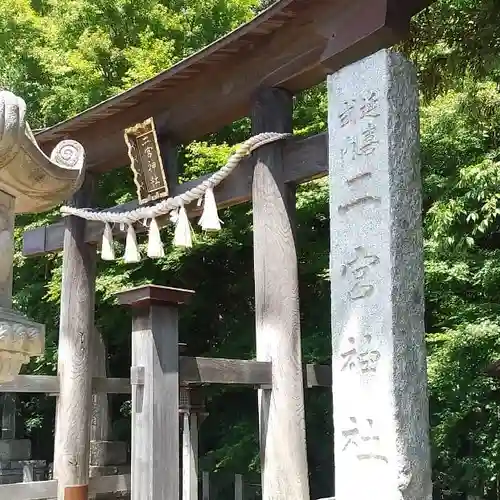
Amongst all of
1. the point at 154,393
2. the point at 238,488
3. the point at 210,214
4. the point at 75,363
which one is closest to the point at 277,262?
the point at 210,214

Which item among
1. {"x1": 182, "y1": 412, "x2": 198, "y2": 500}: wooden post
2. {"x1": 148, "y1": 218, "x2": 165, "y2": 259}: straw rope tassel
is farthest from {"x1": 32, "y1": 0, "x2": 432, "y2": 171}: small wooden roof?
{"x1": 182, "y1": 412, "x2": 198, "y2": 500}: wooden post

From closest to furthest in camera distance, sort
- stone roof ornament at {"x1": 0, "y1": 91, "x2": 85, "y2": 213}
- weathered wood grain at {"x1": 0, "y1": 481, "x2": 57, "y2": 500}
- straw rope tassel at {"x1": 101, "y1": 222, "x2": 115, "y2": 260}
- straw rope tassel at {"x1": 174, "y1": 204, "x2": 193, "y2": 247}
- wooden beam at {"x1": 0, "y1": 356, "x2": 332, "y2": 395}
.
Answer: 1. stone roof ornament at {"x1": 0, "y1": 91, "x2": 85, "y2": 213}
2. wooden beam at {"x1": 0, "y1": 356, "x2": 332, "y2": 395}
3. straw rope tassel at {"x1": 174, "y1": 204, "x2": 193, "y2": 247}
4. weathered wood grain at {"x1": 0, "y1": 481, "x2": 57, "y2": 500}
5. straw rope tassel at {"x1": 101, "y1": 222, "x2": 115, "y2": 260}

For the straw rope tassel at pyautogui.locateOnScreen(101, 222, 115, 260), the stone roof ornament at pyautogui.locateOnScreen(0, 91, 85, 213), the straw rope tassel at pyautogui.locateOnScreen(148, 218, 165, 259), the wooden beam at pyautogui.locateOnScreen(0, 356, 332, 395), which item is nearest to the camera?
the stone roof ornament at pyautogui.locateOnScreen(0, 91, 85, 213)

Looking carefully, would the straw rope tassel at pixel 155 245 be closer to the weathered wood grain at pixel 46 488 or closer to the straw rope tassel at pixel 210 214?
the straw rope tassel at pixel 210 214

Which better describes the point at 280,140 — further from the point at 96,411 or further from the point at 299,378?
the point at 96,411

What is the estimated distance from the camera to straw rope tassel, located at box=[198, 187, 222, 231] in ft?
16.1

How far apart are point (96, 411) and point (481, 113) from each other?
223 inches

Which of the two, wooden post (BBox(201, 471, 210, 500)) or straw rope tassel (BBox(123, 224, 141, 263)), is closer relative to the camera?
straw rope tassel (BBox(123, 224, 141, 263))

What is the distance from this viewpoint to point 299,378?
4.41 metres

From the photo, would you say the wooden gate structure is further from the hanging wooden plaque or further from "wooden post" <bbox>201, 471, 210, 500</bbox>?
"wooden post" <bbox>201, 471, 210, 500</bbox>

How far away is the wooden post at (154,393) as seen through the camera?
359 cm

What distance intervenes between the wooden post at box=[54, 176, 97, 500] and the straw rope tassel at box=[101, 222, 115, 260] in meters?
0.48

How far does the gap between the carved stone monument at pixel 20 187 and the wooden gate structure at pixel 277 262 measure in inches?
46.7

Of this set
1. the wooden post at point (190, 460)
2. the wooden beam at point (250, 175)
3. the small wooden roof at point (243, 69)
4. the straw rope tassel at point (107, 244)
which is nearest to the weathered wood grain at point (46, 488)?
the wooden post at point (190, 460)
